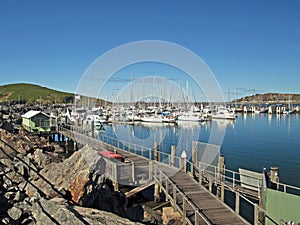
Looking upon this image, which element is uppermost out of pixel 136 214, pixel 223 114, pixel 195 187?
pixel 223 114

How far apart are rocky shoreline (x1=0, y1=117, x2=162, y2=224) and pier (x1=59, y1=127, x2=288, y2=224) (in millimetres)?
2019

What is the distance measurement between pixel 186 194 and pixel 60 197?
20.0ft

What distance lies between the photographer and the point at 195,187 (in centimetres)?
1650

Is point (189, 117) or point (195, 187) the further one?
point (189, 117)

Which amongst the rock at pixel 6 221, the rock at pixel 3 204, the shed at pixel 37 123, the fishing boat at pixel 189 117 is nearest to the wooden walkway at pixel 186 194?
the rock at pixel 6 221

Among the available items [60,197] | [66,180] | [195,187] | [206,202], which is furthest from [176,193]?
[60,197]

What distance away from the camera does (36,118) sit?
48.5m

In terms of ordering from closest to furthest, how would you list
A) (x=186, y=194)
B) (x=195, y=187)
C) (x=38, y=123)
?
1. (x=186, y=194)
2. (x=195, y=187)
3. (x=38, y=123)

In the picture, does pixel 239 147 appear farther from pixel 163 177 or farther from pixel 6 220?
pixel 6 220

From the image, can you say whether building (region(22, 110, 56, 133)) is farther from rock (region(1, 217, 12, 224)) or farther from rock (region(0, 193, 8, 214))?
rock (region(1, 217, 12, 224))

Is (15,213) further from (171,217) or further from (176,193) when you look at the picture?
(176,193)

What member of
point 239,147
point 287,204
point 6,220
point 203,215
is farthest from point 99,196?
point 239,147

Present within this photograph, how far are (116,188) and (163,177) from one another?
13.5 feet

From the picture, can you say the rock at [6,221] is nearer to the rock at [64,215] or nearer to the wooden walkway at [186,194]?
the rock at [64,215]
